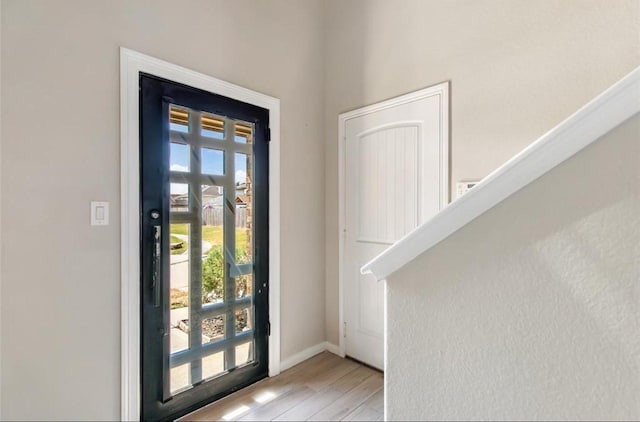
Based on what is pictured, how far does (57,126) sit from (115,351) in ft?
3.73

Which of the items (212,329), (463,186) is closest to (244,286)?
(212,329)

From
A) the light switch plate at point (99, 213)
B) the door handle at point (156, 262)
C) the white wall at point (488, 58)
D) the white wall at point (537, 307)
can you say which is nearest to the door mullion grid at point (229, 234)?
the door handle at point (156, 262)

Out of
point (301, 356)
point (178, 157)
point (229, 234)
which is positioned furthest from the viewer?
point (301, 356)

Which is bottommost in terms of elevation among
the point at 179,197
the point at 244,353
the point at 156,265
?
the point at 244,353

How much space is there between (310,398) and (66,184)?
6.06 feet

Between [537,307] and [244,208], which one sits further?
[244,208]

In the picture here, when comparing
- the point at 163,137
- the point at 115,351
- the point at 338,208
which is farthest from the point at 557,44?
the point at 115,351

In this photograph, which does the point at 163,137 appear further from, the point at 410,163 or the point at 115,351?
the point at 410,163

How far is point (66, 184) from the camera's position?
1.38 m

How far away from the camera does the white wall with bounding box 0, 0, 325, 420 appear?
4.13ft

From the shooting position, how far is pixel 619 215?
0.53 metres

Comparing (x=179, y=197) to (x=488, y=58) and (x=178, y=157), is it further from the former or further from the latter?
(x=488, y=58)

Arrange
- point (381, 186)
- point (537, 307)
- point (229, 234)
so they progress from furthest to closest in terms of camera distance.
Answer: point (381, 186), point (229, 234), point (537, 307)

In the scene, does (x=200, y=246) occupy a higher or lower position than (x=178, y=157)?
lower
